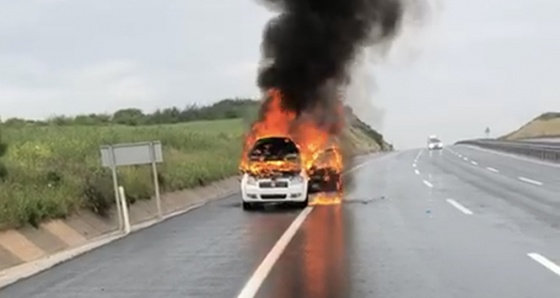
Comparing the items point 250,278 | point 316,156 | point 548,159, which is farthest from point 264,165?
point 548,159

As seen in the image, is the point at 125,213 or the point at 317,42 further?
the point at 317,42

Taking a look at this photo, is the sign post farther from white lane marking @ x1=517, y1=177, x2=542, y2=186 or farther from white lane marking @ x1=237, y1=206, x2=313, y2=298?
white lane marking @ x1=517, y1=177, x2=542, y2=186

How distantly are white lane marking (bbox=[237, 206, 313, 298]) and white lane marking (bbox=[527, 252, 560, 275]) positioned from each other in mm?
3568

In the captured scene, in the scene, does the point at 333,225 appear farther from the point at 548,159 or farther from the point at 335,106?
the point at 548,159

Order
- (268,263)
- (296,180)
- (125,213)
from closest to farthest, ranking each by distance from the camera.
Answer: (268,263) < (125,213) < (296,180)

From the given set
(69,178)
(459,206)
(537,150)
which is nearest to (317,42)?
(459,206)

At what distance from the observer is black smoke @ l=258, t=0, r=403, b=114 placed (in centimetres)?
3091

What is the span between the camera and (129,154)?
2091cm

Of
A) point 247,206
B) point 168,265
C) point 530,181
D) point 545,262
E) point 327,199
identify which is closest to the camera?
point 545,262

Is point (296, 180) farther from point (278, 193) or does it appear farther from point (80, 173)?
point (80, 173)

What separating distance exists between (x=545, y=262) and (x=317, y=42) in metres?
21.2

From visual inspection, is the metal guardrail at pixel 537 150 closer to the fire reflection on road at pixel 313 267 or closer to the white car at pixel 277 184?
the white car at pixel 277 184

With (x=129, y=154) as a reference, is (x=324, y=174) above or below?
below

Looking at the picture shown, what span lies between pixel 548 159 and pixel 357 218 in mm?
35207
